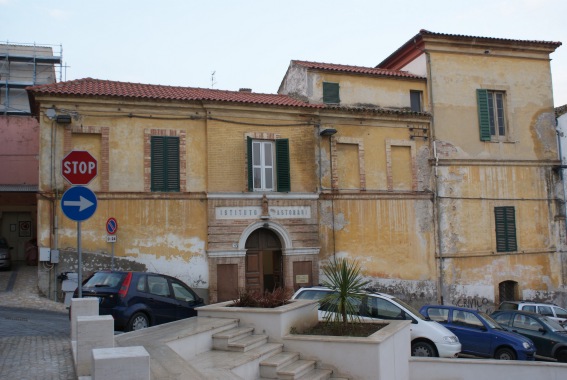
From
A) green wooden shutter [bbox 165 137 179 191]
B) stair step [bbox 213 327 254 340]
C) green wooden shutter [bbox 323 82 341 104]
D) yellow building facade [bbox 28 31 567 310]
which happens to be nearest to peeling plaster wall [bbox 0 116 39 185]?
yellow building facade [bbox 28 31 567 310]

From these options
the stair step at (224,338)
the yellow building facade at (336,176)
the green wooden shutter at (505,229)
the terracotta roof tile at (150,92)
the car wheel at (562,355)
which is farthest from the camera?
the green wooden shutter at (505,229)

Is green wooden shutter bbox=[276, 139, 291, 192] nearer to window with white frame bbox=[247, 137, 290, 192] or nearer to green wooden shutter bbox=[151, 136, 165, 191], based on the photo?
window with white frame bbox=[247, 137, 290, 192]

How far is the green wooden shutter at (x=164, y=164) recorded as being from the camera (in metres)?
19.5

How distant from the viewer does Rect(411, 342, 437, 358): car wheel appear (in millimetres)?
12797

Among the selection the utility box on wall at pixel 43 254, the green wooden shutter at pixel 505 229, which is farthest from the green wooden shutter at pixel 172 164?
the green wooden shutter at pixel 505 229

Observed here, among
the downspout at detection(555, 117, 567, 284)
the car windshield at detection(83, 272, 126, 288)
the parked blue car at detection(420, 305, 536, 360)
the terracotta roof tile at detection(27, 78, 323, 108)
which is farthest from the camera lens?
the downspout at detection(555, 117, 567, 284)

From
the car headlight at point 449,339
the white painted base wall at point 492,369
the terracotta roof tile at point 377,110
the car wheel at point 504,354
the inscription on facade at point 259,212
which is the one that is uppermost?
the terracotta roof tile at point 377,110

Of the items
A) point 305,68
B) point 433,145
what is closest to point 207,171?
point 305,68

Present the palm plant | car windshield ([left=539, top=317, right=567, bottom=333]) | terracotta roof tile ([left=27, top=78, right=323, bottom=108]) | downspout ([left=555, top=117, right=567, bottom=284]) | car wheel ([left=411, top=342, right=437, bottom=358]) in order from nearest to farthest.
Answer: the palm plant
car wheel ([left=411, top=342, right=437, bottom=358])
car windshield ([left=539, top=317, right=567, bottom=333])
terracotta roof tile ([left=27, top=78, right=323, bottom=108])
downspout ([left=555, top=117, right=567, bottom=284])

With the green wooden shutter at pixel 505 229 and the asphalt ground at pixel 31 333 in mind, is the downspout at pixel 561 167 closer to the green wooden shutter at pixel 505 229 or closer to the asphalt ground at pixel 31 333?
the green wooden shutter at pixel 505 229

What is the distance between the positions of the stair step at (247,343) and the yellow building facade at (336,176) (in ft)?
31.8

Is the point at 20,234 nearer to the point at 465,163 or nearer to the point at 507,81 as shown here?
the point at 465,163

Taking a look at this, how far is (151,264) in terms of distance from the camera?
19.0 m

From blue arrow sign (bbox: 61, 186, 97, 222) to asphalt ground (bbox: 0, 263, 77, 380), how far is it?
2215mm
